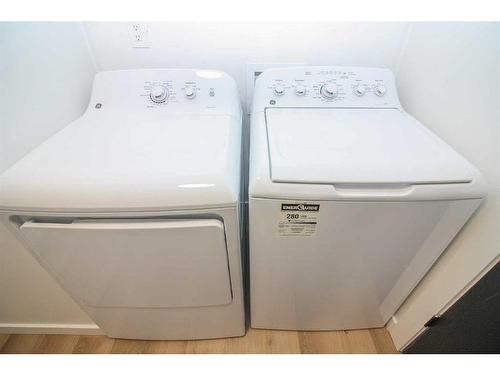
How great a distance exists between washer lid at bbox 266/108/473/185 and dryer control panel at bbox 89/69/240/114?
256mm

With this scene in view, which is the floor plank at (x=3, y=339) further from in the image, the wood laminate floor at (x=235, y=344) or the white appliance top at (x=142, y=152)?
the white appliance top at (x=142, y=152)

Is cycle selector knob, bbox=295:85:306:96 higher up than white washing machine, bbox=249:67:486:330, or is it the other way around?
cycle selector knob, bbox=295:85:306:96

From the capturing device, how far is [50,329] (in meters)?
1.22

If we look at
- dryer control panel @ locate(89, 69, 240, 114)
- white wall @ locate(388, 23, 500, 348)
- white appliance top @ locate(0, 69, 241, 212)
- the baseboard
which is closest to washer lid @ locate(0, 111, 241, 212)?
white appliance top @ locate(0, 69, 241, 212)

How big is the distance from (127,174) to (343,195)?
0.58 metres

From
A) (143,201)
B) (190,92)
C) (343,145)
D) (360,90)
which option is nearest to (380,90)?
(360,90)

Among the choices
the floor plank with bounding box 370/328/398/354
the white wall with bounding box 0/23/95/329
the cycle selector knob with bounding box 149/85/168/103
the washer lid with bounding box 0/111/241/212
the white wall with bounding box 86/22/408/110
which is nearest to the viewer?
the washer lid with bounding box 0/111/241/212

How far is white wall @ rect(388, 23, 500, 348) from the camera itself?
0.67m

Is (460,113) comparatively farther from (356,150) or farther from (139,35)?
(139,35)

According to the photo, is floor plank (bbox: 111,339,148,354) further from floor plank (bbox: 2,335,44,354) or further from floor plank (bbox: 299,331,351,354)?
floor plank (bbox: 299,331,351,354)

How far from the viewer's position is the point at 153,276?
779mm

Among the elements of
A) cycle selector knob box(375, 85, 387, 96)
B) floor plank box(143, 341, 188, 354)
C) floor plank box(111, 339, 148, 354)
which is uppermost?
cycle selector knob box(375, 85, 387, 96)

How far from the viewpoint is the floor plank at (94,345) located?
1.20m

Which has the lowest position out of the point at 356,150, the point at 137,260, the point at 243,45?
the point at 137,260
